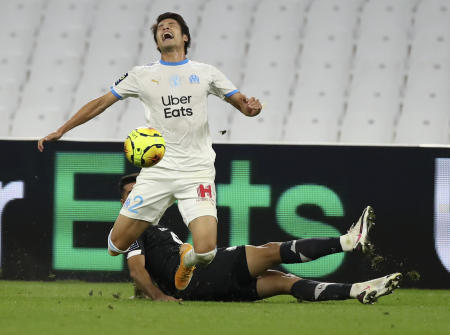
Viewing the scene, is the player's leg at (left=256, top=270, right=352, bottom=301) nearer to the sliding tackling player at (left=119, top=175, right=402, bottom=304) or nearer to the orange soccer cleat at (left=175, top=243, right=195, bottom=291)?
the sliding tackling player at (left=119, top=175, right=402, bottom=304)

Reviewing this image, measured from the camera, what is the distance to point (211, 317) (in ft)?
15.6

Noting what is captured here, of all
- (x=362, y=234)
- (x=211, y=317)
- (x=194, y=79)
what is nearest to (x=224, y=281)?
(x=362, y=234)

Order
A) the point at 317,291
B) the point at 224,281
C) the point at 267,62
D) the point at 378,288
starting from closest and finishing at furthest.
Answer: the point at 378,288 → the point at 317,291 → the point at 224,281 → the point at 267,62

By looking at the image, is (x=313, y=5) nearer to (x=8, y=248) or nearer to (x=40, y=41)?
(x=40, y=41)

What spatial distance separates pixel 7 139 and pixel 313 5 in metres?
5.37

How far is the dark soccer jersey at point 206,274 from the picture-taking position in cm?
577

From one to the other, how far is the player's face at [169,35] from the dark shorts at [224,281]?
1.36 metres

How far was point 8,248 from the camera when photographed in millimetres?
8188

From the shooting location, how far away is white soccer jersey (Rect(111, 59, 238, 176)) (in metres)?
5.82

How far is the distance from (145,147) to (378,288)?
1.62 metres

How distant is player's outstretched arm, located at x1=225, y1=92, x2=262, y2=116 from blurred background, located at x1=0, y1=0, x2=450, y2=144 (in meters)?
4.55

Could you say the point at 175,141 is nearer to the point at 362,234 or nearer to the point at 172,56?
the point at 172,56

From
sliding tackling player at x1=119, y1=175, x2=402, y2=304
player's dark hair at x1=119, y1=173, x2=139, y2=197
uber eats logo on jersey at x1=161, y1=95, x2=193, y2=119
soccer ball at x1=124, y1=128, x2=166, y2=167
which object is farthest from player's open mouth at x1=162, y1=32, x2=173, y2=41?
sliding tackling player at x1=119, y1=175, x2=402, y2=304

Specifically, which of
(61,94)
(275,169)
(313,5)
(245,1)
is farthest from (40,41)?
(275,169)
